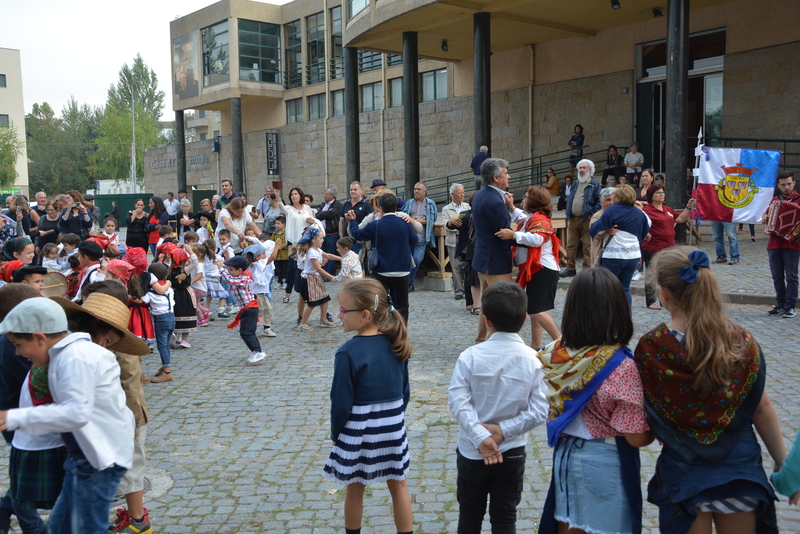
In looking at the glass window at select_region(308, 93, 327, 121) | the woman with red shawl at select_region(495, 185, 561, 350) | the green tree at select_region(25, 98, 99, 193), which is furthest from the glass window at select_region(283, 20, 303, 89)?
the green tree at select_region(25, 98, 99, 193)

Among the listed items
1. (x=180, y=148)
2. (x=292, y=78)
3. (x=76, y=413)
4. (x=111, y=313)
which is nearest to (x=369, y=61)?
(x=292, y=78)

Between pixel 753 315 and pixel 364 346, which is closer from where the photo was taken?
pixel 364 346

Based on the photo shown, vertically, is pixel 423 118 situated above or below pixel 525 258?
above

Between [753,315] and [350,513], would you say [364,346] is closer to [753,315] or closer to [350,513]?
[350,513]

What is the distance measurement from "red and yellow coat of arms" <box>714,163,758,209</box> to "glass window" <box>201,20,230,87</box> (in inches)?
1071

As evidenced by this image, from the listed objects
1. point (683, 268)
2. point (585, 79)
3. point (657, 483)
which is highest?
point (585, 79)

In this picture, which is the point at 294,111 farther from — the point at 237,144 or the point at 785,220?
the point at 785,220

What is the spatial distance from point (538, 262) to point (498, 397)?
4241mm

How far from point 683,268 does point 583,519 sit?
1015 millimetres

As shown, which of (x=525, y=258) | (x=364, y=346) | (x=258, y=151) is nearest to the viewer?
(x=364, y=346)

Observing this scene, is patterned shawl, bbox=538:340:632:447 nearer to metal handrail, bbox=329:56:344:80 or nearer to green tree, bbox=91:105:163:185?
metal handrail, bbox=329:56:344:80

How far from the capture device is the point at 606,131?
2077 cm

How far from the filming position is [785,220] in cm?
873

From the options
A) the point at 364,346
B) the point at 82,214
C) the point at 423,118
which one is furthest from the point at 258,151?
the point at 364,346
